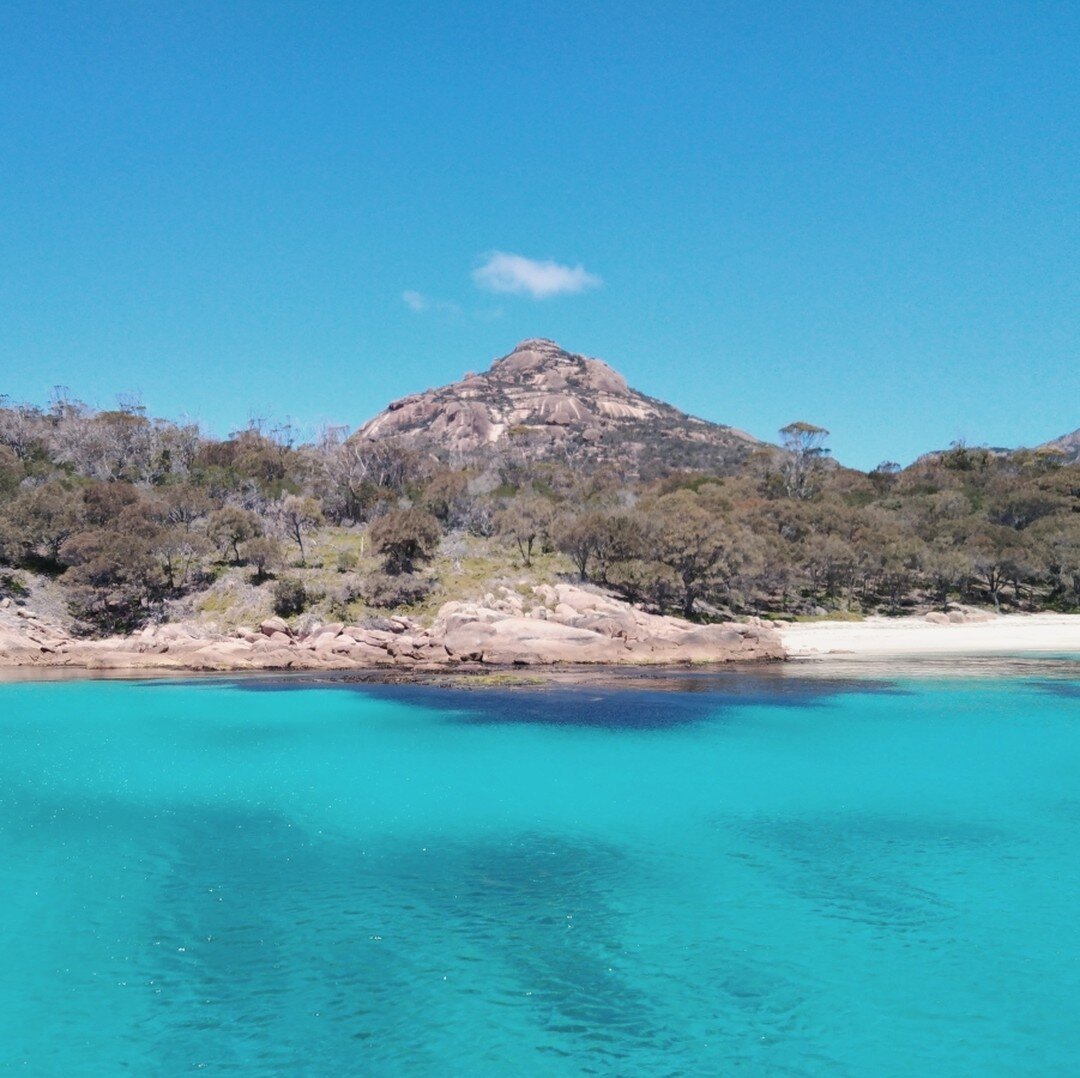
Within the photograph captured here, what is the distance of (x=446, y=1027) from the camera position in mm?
9867

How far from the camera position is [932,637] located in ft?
181

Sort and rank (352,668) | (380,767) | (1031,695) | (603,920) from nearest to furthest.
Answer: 1. (603,920)
2. (380,767)
3. (1031,695)
4. (352,668)

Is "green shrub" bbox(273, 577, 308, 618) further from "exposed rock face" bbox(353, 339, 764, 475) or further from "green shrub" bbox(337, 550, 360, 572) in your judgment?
"exposed rock face" bbox(353, 339, 764, 475)

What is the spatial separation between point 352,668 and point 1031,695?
33762 millimetres

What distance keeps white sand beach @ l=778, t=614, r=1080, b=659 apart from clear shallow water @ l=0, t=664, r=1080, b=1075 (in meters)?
25.4

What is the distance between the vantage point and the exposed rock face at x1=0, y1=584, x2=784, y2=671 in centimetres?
4669

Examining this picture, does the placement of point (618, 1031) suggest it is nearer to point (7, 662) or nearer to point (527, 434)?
point (7, 662)

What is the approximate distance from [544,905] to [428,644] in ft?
119

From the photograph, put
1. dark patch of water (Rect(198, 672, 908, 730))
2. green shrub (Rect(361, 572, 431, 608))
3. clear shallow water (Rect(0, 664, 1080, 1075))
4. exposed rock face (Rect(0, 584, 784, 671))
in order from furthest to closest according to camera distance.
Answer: green shrub (Rect(361, 572, 431, 608)), exposed rock face (Rect(0, 584, 784, 671)), dark patch of water (Rect(198, 672, 908, 730)), clear shallow water (Rect(0, 664, 1080, 1075))

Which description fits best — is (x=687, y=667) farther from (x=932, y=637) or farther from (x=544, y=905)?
(x=544, y=905)

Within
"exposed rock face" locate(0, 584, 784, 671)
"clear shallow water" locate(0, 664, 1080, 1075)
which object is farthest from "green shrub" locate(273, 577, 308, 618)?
"clear shallow water" locate(0, 664, 1080, 1075)

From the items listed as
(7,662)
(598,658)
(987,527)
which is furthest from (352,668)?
(987,527)

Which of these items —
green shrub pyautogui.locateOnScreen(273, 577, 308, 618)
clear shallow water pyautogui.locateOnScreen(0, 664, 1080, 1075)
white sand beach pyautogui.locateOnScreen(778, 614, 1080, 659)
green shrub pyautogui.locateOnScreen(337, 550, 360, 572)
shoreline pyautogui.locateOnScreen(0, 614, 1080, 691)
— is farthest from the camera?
green shrub pyautogui.locateOnScreen(337, 550, 360, 572)

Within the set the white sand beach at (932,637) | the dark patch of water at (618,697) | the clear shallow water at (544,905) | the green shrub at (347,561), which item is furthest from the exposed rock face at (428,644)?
the clear shallow water at (544,905)
